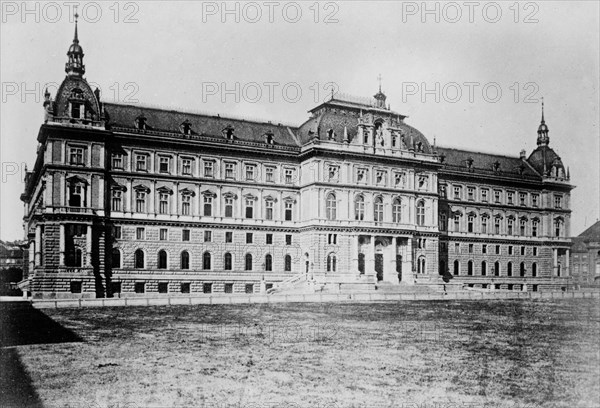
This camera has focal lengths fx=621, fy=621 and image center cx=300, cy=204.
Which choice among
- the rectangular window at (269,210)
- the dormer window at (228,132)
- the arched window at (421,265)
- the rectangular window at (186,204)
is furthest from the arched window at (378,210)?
the rectangular window at (186,204)

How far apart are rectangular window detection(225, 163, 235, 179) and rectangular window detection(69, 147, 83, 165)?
1304cm

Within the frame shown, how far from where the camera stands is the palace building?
165 feet

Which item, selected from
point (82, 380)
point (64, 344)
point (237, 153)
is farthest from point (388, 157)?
point (82, 380)

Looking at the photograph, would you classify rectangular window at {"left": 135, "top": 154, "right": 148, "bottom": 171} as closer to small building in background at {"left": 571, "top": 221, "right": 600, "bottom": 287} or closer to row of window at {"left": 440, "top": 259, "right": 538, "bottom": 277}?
row of window at {"left": 440, "top": 259, "right": 538, "bottom": 277}

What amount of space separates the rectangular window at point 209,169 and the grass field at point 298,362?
29.2 m

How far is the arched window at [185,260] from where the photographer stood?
181 feet

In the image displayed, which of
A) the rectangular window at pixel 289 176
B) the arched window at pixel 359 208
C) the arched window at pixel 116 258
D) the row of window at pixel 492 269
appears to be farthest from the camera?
the row of window at pixel 492 269

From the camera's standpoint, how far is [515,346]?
2033 cm

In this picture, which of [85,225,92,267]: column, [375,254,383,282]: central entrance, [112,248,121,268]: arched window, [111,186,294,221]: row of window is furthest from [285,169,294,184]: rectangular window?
[85,225,92,267]: column

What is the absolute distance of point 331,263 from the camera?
58.8 metres

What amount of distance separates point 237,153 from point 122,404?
4620 cm

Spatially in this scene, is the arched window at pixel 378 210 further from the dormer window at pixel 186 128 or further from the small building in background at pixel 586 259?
the small building in background at pixel 586 259

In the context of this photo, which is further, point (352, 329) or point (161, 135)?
point (161, 135)

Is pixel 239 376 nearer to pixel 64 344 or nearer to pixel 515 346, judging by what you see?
pixel 64 344
